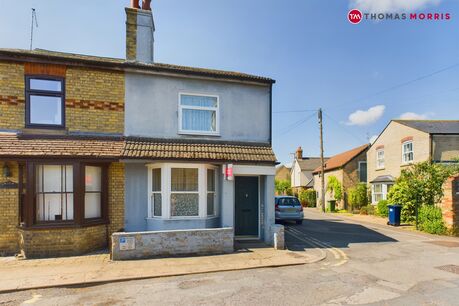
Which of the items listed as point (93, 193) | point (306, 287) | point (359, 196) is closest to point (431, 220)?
point (306, 287)

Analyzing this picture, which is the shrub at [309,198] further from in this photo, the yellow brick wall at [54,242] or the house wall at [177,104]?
the yellow brick wall at [54,242]

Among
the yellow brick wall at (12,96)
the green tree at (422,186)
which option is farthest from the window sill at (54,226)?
the green tree at (422,186)

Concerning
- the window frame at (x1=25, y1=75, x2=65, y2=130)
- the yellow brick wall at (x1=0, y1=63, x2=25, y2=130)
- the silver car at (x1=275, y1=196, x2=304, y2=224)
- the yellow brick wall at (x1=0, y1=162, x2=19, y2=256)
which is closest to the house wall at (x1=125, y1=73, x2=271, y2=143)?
the window frame at (x1=25, y1=75, x2=65, y2=130)

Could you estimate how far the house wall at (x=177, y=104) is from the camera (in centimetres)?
1048

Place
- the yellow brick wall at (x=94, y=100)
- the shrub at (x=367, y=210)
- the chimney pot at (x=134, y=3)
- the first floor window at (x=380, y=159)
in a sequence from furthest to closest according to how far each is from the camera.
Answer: the first floor window at (x=380, y=159)
the shrub at (x=367, y=210)
the chimney pot at (x=134, y=3)
the yellow brick wall at (x=94, y=100)

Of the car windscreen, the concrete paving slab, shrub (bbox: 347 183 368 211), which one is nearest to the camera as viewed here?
the concrete paving slab

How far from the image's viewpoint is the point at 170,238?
866 centimetres

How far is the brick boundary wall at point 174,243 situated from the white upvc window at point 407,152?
701 inches

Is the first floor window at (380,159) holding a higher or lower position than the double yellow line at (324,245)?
higher

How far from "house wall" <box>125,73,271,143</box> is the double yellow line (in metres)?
4.48

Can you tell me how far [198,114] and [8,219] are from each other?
7148mm

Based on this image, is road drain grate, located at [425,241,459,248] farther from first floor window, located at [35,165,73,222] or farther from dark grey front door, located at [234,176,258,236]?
first floor window, located at [35,165,73,222]

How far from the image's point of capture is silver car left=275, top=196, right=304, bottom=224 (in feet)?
52.8

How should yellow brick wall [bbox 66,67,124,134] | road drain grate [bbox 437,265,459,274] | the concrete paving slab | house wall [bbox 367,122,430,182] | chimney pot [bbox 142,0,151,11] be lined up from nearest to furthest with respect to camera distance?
the concrete paving slab
road drain grate [bbox 437,265,459,274]
yellow brick wall [bbox 66,67,124,134]
chimney pot [bbox 142,0,151,11]
house wall [bbox 367,122,430,182]
